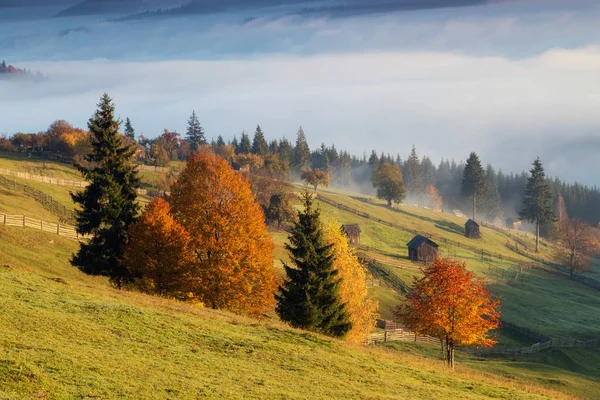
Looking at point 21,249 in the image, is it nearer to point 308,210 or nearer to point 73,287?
point 73,287

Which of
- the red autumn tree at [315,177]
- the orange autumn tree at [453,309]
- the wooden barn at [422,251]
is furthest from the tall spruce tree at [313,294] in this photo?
the red autumn tree at [315,177]

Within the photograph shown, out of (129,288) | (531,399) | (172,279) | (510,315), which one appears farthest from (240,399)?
(510,315)

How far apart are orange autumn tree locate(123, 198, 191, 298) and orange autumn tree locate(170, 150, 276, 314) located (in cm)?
98

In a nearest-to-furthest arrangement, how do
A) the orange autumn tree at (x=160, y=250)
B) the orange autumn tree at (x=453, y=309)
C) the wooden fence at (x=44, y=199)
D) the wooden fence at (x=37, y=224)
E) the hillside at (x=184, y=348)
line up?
the hillside at (x=184, y=348) → the orange autumn tree at (x=160, y=250) → the orange autumn tree at (x=453, y=309) → the wooden fence at (x=37, y=224) → the wooden fence at (x=44, y=199)

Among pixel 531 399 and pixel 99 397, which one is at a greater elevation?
pixel 99 397

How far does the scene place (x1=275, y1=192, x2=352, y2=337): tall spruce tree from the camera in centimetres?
4406

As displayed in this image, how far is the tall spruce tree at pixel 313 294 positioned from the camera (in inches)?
1735

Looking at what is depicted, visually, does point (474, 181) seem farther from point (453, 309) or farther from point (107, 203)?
point (107, 203)

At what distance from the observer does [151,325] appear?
94.0 feet

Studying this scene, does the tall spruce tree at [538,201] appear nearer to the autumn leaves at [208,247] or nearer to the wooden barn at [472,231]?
the wooden barn at [472,231]

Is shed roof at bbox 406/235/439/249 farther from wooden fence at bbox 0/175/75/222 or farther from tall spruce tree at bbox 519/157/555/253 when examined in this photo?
wooden fence at bbox 0/175/75/222

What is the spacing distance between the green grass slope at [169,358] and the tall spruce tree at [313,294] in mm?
8025

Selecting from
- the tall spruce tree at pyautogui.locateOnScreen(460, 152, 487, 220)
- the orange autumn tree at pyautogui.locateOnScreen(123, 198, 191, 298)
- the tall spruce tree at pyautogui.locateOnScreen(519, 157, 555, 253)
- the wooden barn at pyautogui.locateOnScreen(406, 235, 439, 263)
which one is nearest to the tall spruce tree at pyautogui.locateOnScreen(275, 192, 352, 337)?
the orange autumn tree at pyautogui.locateOnScreen(123, 198, 191, 298)

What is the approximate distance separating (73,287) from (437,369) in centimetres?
2241
